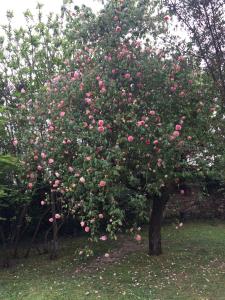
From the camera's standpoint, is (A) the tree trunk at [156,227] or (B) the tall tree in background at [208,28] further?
(A) the tree trunk at [156,227]

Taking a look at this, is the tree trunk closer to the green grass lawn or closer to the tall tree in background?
the green grass lawn

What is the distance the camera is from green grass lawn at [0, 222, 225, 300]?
756 cm

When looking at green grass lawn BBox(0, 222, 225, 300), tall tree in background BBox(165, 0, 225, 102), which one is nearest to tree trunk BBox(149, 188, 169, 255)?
green grass lawn BBox(0, 222, 225, 300)

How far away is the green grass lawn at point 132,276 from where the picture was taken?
298 inches

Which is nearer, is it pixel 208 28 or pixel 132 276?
pixel 208 28

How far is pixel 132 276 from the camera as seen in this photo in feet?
28.3

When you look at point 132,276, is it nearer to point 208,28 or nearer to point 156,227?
point 156,227

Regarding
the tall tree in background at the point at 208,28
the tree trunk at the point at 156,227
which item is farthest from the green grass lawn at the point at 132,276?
the tall tree in background at the point at 208,28

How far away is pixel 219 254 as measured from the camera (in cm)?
1029

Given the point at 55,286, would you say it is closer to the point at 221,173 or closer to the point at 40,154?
the point at 40,154

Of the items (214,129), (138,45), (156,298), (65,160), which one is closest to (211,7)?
(138,45)

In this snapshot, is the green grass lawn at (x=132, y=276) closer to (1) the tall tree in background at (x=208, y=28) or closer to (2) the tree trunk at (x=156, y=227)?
(2) the tree trunk at (x=156, y=227)

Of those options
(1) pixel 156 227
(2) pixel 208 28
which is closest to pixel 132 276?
(1) pixel 156 227

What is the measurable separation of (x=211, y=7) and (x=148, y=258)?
569 cm
